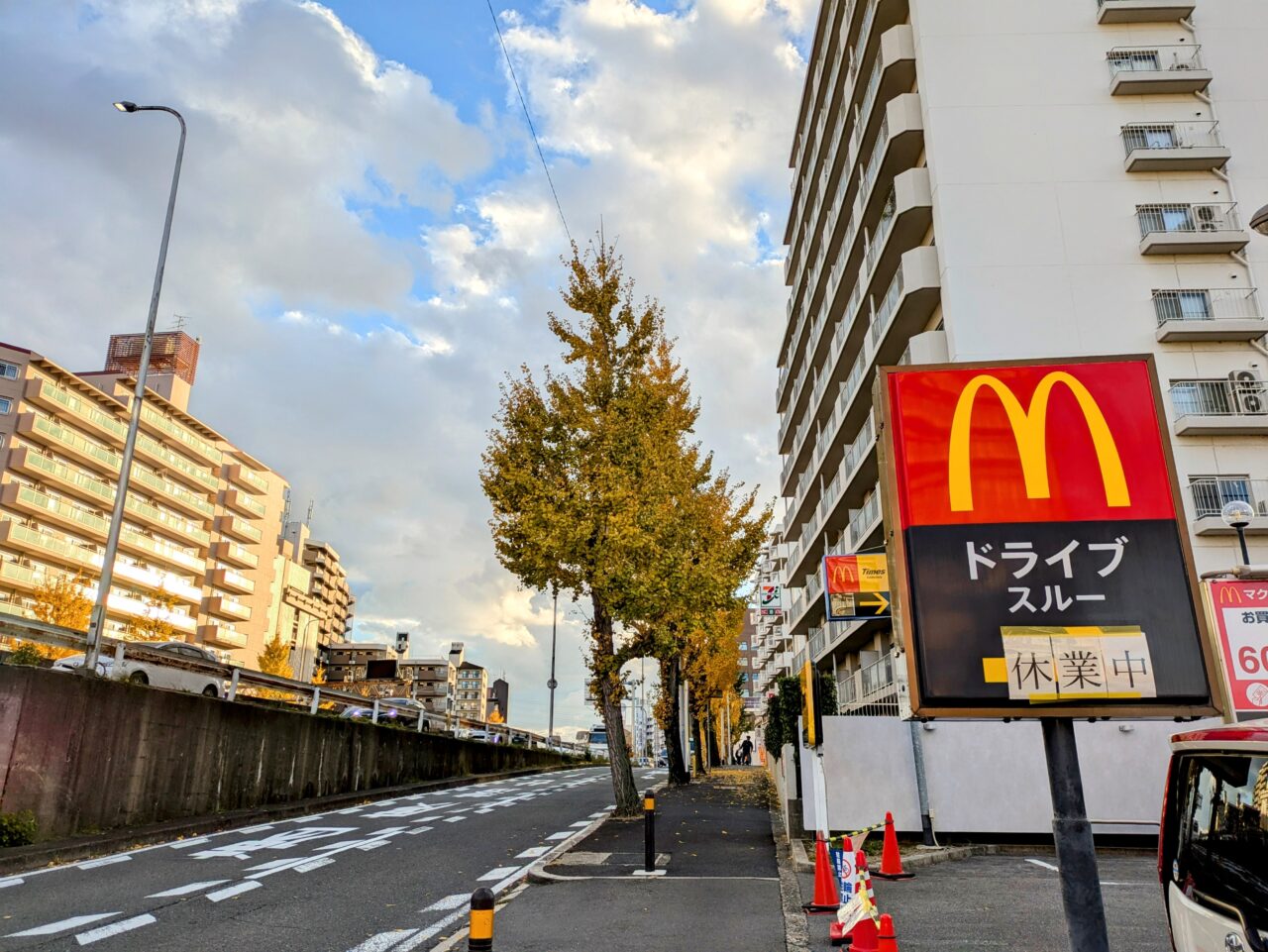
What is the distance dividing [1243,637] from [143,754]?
570 inches

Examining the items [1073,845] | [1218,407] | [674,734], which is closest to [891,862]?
[1073,845]

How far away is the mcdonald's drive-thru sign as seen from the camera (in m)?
4.10

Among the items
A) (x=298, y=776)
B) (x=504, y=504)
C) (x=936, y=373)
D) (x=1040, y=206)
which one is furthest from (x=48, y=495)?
(x=936, y=373)

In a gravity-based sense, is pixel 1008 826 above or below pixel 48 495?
below

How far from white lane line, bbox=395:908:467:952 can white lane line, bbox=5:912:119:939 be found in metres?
2.75

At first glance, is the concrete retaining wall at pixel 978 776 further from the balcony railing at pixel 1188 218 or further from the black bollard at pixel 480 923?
the balcony railing at pixel 1188 218

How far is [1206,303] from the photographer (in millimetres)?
24094

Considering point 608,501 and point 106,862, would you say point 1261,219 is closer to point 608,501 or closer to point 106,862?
point 608,501

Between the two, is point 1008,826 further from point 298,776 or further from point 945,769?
point 298,776

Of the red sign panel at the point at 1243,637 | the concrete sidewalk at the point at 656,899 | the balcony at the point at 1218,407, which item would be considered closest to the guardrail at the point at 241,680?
the concrete sidewalk at the point at 656,899

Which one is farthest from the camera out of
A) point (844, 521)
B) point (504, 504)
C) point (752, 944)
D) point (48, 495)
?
point (48, 495)

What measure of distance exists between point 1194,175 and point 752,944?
28.3 meters

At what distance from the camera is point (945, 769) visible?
1280 centimetres

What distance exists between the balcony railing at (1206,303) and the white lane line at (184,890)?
26.3 meters
